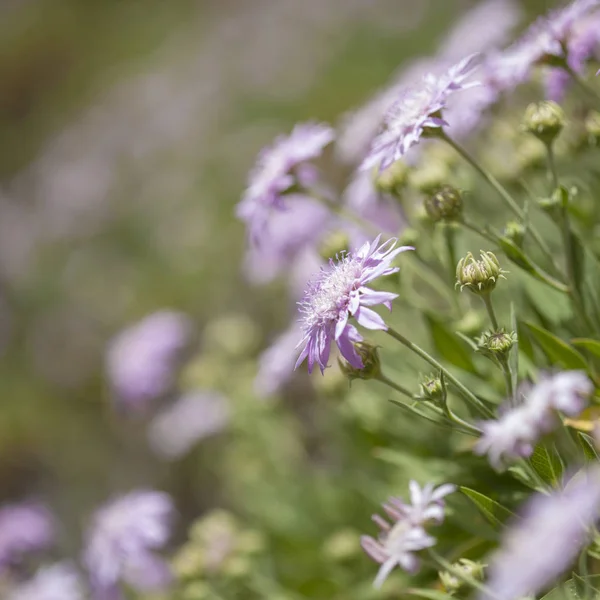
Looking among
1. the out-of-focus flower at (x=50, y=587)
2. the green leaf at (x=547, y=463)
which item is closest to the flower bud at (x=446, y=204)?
the green leaf at (x=547, y=463)

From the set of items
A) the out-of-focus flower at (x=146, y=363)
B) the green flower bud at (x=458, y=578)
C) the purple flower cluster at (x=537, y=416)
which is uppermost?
the out-of-focus flower at (x=146, y=363)

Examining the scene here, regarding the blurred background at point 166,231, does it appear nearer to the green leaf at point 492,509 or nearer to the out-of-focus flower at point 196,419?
the out-of-focus flower at point 196,419

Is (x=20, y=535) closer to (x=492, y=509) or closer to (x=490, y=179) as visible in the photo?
(x=492, y=509)

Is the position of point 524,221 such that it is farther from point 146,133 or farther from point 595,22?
point 146,133

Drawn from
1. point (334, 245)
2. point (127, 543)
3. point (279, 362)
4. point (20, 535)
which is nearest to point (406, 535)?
point (334, 245)

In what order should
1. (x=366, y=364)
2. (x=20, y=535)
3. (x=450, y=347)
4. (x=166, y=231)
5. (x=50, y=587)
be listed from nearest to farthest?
(x=366, y=364) → (x=450, y=347) → (x=50, y=587) → (x=20, y=535) → (x=166, y=231)

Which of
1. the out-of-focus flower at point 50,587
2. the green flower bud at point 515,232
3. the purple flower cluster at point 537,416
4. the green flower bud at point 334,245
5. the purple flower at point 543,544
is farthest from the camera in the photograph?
the out-of-focus flower at point 50,587

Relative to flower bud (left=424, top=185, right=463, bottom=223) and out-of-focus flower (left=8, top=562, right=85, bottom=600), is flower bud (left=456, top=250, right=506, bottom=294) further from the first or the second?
out-of-focus flower (left=8, top=562, right=85, bottom=600)
